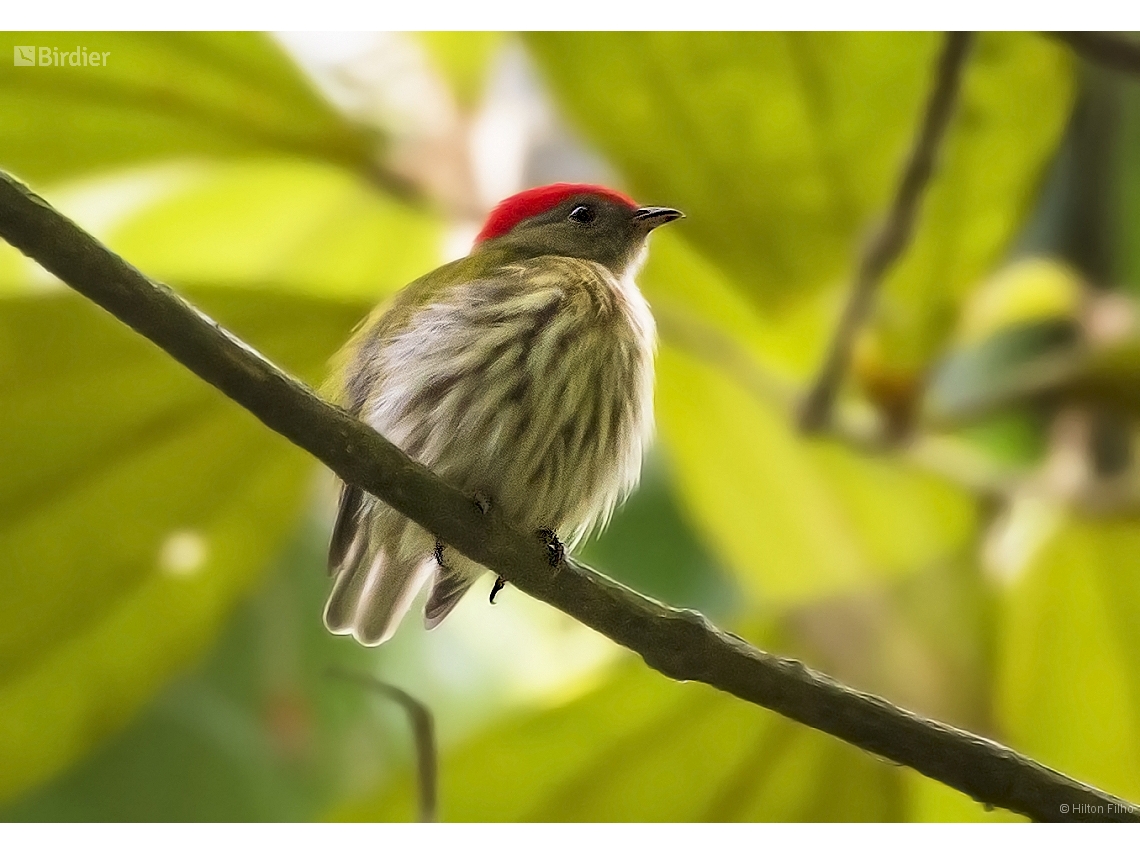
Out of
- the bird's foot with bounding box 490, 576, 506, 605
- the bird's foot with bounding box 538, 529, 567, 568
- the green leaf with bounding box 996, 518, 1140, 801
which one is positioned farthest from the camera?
the green leaf with bounding box 996, 518, 1140, 801

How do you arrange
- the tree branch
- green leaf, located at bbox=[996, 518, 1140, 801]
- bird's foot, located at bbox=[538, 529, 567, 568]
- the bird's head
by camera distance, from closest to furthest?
the tree branch < bird's foot, located at bbox=[538, 529, 567, 568] < the bird's head < green leaf, located at bbox=[996, 518, 1140, 801]

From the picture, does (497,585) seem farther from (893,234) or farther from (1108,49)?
→ (1108,49)

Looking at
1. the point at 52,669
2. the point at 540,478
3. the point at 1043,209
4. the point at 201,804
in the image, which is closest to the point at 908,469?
the point at 1043,209

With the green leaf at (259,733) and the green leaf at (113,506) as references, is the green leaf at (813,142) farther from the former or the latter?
the green leaf at (259,733)

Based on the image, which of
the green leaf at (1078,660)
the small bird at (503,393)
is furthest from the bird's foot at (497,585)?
the green leaf at (1078,660)

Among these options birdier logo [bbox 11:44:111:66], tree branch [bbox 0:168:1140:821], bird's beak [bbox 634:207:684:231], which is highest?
bird's beak [bbox 634:207:684:231]

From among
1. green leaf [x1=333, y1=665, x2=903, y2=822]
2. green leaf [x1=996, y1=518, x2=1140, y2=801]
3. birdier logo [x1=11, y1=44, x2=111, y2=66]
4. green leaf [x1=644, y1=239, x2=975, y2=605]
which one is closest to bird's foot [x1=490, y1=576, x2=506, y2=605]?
green leaf [x1=333, y1=665, x2=903, y2=822]

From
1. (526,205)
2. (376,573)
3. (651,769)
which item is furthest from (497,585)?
(526,205)

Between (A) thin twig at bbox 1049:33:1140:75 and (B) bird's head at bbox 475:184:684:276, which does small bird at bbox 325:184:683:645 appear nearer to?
(B) bird's head at bbox 475:184:684:276

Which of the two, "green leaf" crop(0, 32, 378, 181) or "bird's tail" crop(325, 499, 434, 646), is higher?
"green leaf" crop(0, 32, 378, 181)
